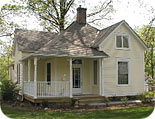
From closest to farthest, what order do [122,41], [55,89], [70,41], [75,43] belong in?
[55,89], [75,43], [70,41], [122,41]

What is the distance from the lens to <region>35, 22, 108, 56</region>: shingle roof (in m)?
12.9

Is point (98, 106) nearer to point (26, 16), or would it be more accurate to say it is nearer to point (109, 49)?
point (109, 49)

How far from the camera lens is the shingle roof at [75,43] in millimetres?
12945

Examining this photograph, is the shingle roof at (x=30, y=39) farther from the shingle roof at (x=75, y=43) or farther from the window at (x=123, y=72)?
the window at (x=123, y=72)

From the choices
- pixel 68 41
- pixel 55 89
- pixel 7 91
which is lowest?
pixel 7 91

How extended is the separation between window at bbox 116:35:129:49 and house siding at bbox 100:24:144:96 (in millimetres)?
297

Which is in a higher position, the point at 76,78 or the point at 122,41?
the point at 122,41

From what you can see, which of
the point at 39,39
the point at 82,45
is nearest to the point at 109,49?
the point at 82,45

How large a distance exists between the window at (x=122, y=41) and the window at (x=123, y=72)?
1105 millimetres

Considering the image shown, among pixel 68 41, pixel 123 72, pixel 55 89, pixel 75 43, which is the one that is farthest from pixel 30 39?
pixel 123 72

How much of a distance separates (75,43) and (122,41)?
3.51 m

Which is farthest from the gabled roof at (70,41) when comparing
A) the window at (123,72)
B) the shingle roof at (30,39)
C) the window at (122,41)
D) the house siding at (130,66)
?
the window at (123,72)

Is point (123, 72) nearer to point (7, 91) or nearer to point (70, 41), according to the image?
point (70, 41)

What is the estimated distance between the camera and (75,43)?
14.6 metres
